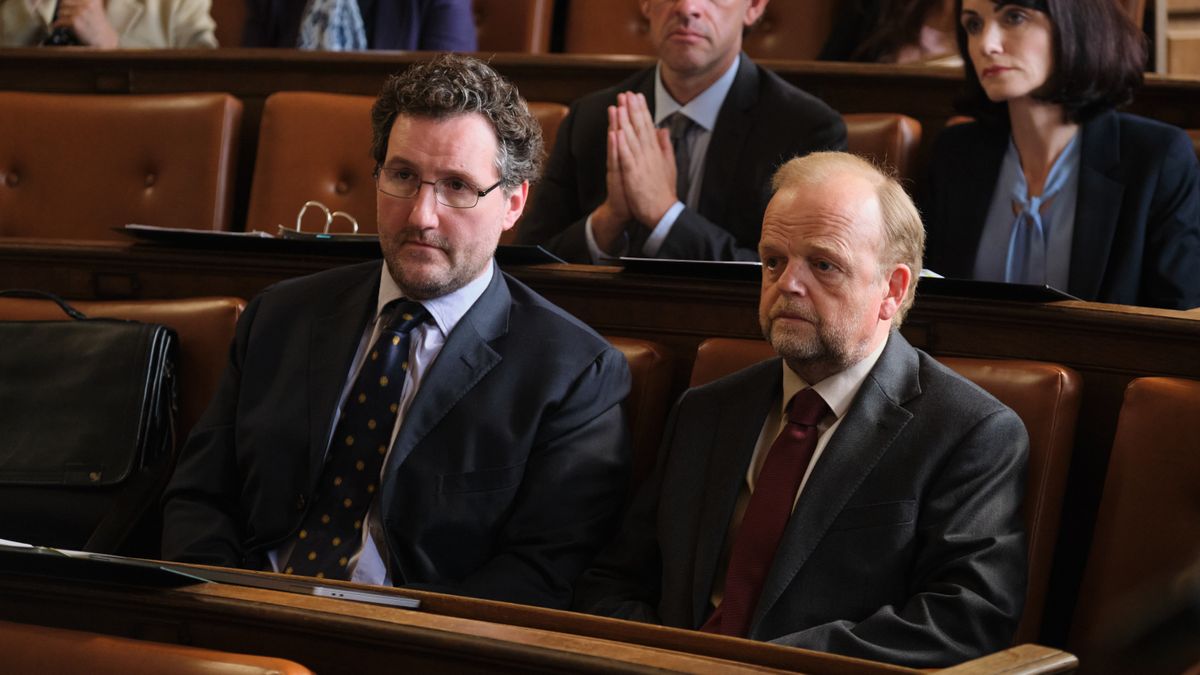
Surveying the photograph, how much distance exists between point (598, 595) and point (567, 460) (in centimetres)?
14

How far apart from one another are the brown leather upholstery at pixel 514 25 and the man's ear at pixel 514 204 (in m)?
1.44

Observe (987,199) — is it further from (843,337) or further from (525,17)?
(525,17)

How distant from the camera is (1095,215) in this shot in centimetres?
183

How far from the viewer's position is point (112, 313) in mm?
1749

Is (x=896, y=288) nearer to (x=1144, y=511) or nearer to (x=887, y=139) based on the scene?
A: (x=1144, y=511)

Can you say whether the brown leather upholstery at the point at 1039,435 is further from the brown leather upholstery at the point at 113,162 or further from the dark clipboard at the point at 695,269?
the brown leather upholstery at the point at 113,162

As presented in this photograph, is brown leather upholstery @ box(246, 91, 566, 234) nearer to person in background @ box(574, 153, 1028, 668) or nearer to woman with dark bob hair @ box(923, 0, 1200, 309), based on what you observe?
woman with dark bob hair @ box(923, 0, 1200, 309)

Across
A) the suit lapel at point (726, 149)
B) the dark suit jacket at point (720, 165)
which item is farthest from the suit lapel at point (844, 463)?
the suit lapel at point (726, 149)

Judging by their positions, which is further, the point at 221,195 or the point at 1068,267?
the point at 221,195

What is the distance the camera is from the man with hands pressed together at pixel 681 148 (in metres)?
1.91

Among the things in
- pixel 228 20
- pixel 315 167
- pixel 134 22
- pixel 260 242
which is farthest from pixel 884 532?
pixel 228 20

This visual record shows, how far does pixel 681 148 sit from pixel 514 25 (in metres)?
1.04

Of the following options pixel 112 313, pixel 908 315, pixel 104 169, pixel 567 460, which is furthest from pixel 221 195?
pixel 908 315

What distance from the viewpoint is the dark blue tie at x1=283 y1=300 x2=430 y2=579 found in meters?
1.42
